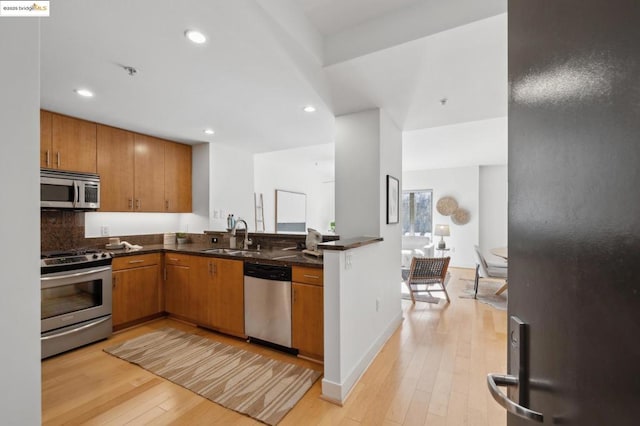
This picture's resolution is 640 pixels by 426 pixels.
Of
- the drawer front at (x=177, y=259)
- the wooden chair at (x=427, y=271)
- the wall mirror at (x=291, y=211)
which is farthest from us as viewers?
the wall mirror at (x=291, y=211)

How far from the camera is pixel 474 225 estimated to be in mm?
6902

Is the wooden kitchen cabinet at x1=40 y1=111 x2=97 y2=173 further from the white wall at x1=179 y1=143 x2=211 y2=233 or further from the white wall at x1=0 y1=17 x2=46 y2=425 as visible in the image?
the white wall at x1=0 y1=17 x2=46 y2=425

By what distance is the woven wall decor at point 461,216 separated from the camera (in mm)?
6961

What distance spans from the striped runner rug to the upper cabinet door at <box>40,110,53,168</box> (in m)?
2.06

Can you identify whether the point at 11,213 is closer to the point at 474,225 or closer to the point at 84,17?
the point at 84,17

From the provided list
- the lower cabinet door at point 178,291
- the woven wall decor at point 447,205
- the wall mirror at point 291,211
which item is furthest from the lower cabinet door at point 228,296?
the woven wall decor at point 447,205

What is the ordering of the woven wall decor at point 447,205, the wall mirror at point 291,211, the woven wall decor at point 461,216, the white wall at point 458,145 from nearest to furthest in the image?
1. the white wall at point 458,145
2. the wall mirror at point 291,211
3. the woven wall decor at point 461,216
4. the woven wall decor at point 447,205

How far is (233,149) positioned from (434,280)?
3.92 meters

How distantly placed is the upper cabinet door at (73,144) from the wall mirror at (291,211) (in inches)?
143

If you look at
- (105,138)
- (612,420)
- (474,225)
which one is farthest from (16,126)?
(474,225)

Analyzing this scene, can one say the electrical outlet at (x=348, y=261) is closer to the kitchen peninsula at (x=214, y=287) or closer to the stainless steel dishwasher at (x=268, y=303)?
the kitchen peninsula at (x=214, y=287)

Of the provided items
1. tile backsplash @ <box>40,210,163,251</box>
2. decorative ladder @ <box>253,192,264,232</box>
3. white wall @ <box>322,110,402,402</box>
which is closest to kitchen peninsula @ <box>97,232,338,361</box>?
white wall @ <box>322,110,402,402</box>

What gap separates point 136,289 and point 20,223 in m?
3.11

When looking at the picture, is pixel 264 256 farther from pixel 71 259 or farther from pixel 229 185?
pixel 229 185
